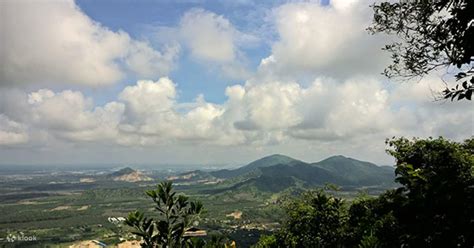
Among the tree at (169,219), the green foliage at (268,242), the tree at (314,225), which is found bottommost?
the green foliage at (268,242)

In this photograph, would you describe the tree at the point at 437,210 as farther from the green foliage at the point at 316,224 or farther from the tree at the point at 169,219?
the green foliage at the point at 316,224

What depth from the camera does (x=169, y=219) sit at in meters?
6.69

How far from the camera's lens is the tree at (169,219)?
21.2ft

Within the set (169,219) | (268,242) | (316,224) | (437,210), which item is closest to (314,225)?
(316,224)

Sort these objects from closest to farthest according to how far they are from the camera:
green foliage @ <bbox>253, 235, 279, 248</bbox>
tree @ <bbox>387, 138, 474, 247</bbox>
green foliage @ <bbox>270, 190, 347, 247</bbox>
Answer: tree @ <bbox>387, 138, 474, 247</bbox>, green foliage @ <bbox>270, 190, 347, 247</bbox>, green foliage @ <bbox>253, 235, 279, 248</bbox>

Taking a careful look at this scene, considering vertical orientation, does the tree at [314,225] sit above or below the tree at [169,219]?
below

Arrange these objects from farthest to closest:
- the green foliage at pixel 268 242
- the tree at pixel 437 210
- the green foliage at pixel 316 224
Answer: the green foliage at pixel 268 242 → the green foliage at pixel 316 224 → the tree at pixel 437 210

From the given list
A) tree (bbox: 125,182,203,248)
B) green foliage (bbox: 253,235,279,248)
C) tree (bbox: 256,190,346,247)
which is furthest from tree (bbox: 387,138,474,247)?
green foliage (bbox: 253,235,279,248)

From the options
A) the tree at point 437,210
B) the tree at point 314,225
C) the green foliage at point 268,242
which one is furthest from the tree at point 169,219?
the green foliage at point 268,242

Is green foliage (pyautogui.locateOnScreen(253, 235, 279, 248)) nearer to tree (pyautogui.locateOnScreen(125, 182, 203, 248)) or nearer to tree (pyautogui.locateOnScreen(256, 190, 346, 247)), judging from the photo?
tree (pyautogui.locateOnScreen(256, 190, 346, 247))

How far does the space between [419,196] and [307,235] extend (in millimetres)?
31006

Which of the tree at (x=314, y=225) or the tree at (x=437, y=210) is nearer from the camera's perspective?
the tree at (x=437, y=210)

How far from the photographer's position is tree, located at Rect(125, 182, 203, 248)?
6.48 m

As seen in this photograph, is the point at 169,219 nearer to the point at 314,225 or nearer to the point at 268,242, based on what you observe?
the point at 314,225
